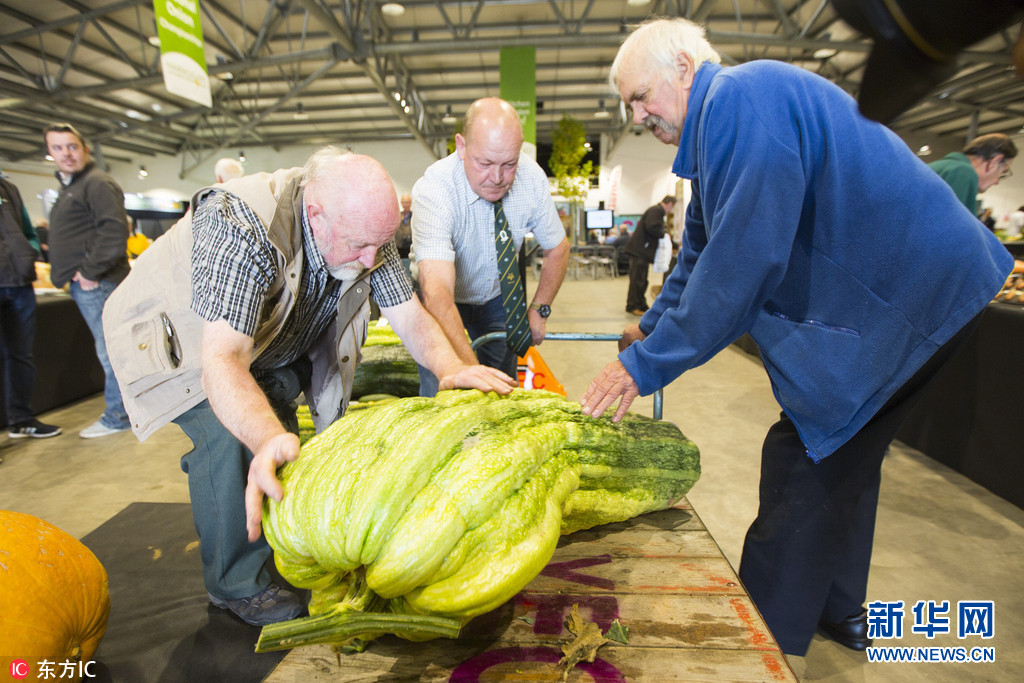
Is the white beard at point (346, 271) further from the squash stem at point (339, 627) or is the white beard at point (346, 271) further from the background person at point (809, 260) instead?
the squash stem at point (339, 627)

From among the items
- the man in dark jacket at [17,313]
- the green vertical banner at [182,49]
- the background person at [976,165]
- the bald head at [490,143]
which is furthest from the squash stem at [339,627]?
the green vertical banner at [182,49]

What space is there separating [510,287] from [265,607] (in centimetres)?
174

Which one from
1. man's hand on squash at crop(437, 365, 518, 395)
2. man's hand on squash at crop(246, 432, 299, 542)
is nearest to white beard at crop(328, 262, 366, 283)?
man's hand on squash at crop(437, 365, 518, 395)

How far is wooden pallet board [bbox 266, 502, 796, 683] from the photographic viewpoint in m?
1.03

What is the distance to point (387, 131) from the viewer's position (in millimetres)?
22547

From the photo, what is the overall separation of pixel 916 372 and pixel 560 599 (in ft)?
3.84

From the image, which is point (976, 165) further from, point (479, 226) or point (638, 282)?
point (638, 282)

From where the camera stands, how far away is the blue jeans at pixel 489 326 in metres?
2.82

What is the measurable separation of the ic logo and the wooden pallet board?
0.84 metres

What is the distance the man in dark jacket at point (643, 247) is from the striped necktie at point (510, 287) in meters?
7.10

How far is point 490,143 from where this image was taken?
2.19 metres

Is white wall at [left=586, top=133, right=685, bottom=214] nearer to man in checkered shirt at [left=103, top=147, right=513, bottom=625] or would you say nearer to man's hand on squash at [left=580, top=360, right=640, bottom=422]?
man in checkered shirt at [left=103, top=147, right=513, bottom=625]

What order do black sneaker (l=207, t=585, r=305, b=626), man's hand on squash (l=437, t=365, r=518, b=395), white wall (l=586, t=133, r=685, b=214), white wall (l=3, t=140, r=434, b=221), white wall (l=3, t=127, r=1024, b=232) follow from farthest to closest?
white wall (l=3, t=140, r=434, b=221) < white wall (l=586, t=133, r=685, b=214) < white wall (l=3, t=127, r=1024, b=232) < black sneaker (l=207, t=585, r=305, b=626) < man's hand on squash (l=437, t=365, r=518, b=395)

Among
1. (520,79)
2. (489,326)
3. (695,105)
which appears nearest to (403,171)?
(520,79)
